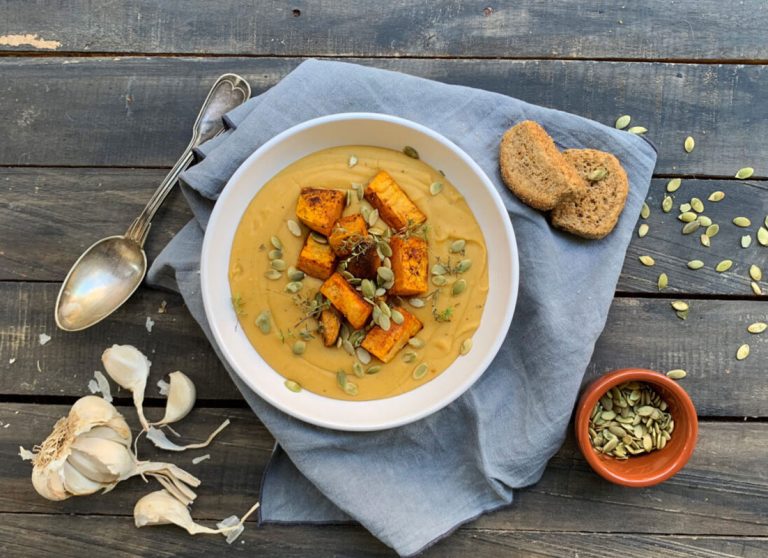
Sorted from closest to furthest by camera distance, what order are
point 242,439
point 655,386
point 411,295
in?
1. point 411,295
2. point 655,386
3. point 242,439

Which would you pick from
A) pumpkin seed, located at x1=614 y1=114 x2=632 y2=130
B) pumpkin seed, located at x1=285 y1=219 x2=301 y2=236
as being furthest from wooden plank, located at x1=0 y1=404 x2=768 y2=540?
pumpkin seed, located at x1=614 y1=114 x2=632 y2=130

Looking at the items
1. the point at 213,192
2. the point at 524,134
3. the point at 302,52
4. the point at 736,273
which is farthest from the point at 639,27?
the point at 213,192

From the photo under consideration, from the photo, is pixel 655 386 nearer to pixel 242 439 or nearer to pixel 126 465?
pixel 242 439

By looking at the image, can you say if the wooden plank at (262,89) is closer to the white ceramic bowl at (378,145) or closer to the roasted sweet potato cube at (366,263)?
the white ceramic bowl at (378,145)

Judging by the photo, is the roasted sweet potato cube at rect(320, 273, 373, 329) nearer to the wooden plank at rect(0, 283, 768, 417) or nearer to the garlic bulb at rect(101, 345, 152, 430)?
the wooden plank at rect(0, 283, 768, 417)

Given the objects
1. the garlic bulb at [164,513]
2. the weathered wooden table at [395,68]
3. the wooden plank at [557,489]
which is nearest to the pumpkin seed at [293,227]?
the weathered wooden table at [395,68]

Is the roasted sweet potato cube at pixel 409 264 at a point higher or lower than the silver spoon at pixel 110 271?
higher
